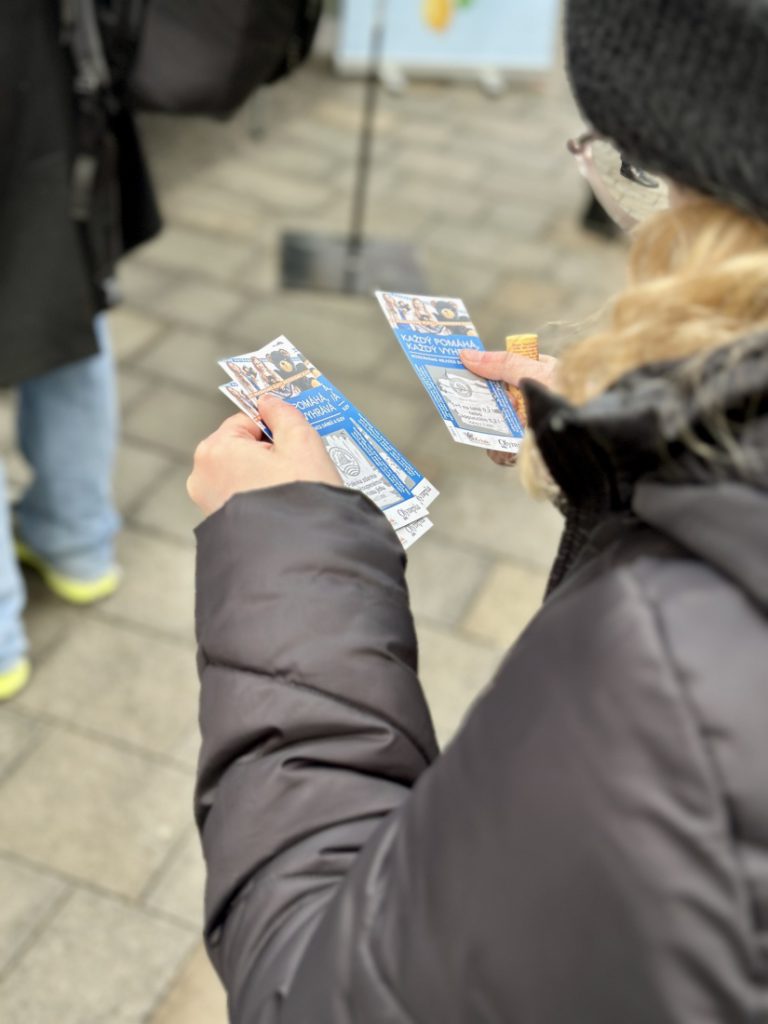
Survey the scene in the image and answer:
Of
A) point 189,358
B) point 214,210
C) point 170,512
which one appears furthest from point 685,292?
point 214,210

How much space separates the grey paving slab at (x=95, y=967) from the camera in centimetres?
180

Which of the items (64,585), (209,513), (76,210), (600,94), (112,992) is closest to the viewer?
(600,94)

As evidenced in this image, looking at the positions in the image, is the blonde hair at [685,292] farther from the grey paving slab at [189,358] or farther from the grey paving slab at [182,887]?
the grey paving slab at [189,358]

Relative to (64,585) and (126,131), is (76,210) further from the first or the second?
(64,585)

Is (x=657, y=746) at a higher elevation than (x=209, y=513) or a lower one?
higher

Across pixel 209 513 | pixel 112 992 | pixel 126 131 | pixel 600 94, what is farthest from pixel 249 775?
pixel 126 131

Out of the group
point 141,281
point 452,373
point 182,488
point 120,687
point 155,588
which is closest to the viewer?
point 452,373

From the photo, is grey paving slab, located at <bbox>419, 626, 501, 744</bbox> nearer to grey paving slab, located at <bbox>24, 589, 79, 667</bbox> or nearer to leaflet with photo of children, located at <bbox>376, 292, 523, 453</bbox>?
grey paving slab, located at <bbox>24, 589, 79, 667</bbox>

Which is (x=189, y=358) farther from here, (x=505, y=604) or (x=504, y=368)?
(x=504, y=368)

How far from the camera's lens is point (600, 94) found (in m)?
0.74

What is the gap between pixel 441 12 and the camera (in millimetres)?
5895

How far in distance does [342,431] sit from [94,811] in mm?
1281

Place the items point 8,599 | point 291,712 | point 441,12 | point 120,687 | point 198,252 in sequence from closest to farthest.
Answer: point 291,712 < point 8,599 < point 120,687 < point 198,252 < point 441,12

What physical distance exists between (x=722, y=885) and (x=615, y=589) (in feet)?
0.56
